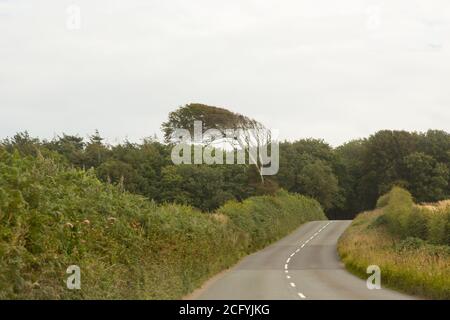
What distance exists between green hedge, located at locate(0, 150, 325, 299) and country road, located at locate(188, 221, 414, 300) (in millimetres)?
1474

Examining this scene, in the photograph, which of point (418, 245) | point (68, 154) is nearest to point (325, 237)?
point (418, 245)

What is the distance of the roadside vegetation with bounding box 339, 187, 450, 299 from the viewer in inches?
883

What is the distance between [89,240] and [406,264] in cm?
1368

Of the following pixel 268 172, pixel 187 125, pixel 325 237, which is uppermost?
pixel 187 125

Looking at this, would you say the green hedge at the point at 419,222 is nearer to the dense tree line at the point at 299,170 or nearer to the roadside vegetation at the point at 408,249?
the roadside vegetation at the point at 408,249

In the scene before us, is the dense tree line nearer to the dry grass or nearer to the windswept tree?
the windswept tree

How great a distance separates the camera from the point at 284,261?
40.8m

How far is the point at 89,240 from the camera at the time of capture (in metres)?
19.3

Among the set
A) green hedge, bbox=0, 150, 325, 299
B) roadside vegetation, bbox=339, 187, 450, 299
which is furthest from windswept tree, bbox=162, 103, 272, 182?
green hedge, bbox=0, 150, 325, 299

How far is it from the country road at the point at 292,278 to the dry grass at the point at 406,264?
30.9 inches

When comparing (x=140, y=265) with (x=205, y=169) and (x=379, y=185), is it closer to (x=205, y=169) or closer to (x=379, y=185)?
(x=205, y=169)

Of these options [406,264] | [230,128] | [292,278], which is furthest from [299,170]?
[406,264]

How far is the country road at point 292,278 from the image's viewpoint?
2108cm
